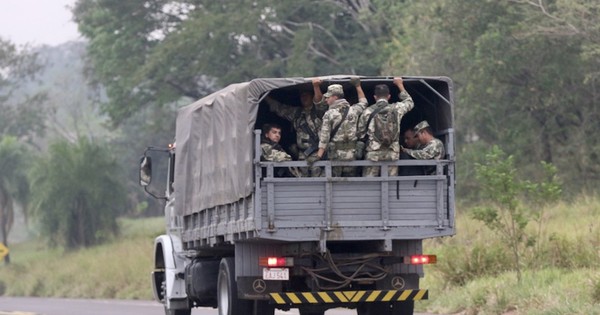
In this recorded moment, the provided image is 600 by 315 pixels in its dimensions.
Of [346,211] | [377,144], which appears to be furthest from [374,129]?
[346,211]

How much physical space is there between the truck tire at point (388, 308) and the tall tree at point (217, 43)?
28893 millimetres

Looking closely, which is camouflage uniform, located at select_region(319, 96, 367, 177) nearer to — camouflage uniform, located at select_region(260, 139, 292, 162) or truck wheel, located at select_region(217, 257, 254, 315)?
camouflage uniform, located at select_region(260, 139, 292, 162)

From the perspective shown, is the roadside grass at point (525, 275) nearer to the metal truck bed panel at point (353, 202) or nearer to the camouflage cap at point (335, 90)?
the metal truck bed panel at point (353, 202)

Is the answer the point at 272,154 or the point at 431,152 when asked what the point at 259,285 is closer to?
the point at 272,154

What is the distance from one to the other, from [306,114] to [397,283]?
2.30 metres

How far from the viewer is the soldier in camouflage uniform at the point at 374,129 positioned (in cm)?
1457

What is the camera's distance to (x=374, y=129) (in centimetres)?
1461

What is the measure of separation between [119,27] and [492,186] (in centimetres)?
3414

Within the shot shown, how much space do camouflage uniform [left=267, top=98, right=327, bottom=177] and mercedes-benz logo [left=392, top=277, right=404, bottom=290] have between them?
171 cm

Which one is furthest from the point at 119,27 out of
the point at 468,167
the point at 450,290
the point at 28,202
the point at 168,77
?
the point at 450,290

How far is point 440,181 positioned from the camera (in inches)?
575

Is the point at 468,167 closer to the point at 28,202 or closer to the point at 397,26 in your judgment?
the point at 397,26

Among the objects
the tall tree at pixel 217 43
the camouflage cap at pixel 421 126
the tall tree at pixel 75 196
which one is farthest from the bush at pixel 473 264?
the tall tree at pixel 75 196

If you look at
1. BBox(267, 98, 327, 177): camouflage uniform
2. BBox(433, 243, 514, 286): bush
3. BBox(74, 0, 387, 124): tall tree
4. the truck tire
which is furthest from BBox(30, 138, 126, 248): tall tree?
the truck tire
